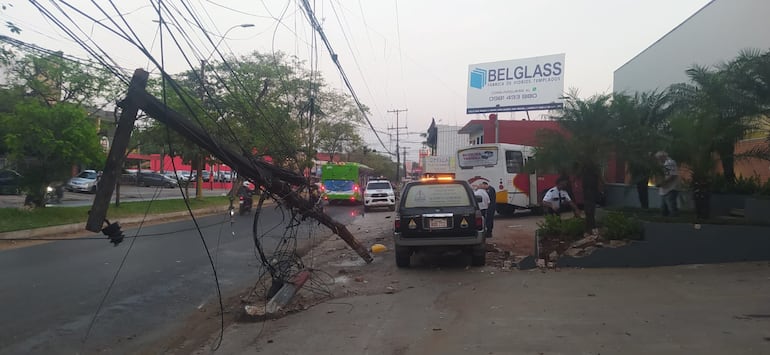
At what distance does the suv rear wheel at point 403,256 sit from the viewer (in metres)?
10.3

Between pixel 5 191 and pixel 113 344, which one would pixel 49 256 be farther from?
pixel 5 191

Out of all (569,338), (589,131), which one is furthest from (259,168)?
(589,131)

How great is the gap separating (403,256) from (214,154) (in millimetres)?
4900

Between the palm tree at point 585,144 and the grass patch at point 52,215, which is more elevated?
the palm tree at point 585,144

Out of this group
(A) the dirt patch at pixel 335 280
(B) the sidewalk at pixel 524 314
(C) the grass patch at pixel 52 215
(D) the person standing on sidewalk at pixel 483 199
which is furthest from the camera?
(C) the grass patch at pixel 52 215

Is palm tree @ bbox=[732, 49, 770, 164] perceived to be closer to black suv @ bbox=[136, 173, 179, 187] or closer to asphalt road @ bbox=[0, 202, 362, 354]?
asphalt road @ bbox=[0, 202, 362, 354]

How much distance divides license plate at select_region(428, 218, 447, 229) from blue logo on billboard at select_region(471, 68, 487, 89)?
93.0ft

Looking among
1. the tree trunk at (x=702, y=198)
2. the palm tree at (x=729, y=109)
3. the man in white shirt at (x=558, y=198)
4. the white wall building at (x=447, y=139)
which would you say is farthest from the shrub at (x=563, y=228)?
the white wall building at (x=447, y=139)

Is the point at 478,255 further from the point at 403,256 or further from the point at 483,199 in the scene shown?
the point at 483,199

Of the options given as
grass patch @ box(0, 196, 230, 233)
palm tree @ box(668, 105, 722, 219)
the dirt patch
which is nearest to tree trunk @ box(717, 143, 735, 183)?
palm tree @ box(668, 105, 722, 219)

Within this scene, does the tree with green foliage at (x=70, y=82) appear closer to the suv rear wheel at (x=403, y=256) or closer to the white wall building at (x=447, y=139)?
the suv rear wheel at (x=403, y=256)

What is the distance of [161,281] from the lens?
959cm

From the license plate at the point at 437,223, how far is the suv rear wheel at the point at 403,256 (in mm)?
687

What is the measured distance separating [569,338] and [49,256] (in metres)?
A: 11.0
